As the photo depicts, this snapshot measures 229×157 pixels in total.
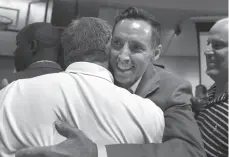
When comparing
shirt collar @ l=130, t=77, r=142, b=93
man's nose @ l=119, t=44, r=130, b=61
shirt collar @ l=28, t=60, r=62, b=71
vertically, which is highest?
man's nose @ l=119, t=44, r=130, b=61

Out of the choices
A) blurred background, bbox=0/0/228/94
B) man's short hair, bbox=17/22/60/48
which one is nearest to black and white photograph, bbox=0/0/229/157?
man's short hair, bbox=17/22/60/48

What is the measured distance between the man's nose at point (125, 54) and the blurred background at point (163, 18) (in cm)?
107

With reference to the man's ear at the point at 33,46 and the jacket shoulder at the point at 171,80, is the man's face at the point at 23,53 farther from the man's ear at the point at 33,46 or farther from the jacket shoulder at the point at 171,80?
the jacket shoulder at the point at 171,80

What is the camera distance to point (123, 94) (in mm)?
641

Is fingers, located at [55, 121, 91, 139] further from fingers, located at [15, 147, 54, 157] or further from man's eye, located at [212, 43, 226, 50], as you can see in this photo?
man's eye, located at [212, 43, 226, 50]

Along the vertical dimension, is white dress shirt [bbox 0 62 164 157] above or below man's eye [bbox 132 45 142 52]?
below

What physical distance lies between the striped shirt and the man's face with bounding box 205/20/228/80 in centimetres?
6

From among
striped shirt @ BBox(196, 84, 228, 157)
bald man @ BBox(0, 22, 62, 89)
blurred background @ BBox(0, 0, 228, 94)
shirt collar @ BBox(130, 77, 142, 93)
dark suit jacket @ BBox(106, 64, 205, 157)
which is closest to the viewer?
dark suit jacket @ BBox(106, 64, 205, 157)

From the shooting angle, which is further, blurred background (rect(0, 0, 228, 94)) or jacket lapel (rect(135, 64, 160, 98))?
blurred background (rect(0, 0, 228, 94))

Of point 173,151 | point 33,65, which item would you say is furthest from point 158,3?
point 173,151

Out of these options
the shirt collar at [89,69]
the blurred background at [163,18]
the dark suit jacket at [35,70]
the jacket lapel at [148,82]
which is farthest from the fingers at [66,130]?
the blurred background at [163,18]

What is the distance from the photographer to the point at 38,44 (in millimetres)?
1008

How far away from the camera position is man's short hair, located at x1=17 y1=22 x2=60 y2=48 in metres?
1.01

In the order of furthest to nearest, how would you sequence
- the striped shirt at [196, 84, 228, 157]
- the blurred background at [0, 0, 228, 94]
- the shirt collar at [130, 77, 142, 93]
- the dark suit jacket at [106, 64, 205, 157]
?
the blurred background at [0, 0, 228, 94] → the shirt collar at [130, 77, 142, 93] → the striped shirt at [196, 84, 228, 157] → the dark suit jacket at [106, 64, 205, 157]
